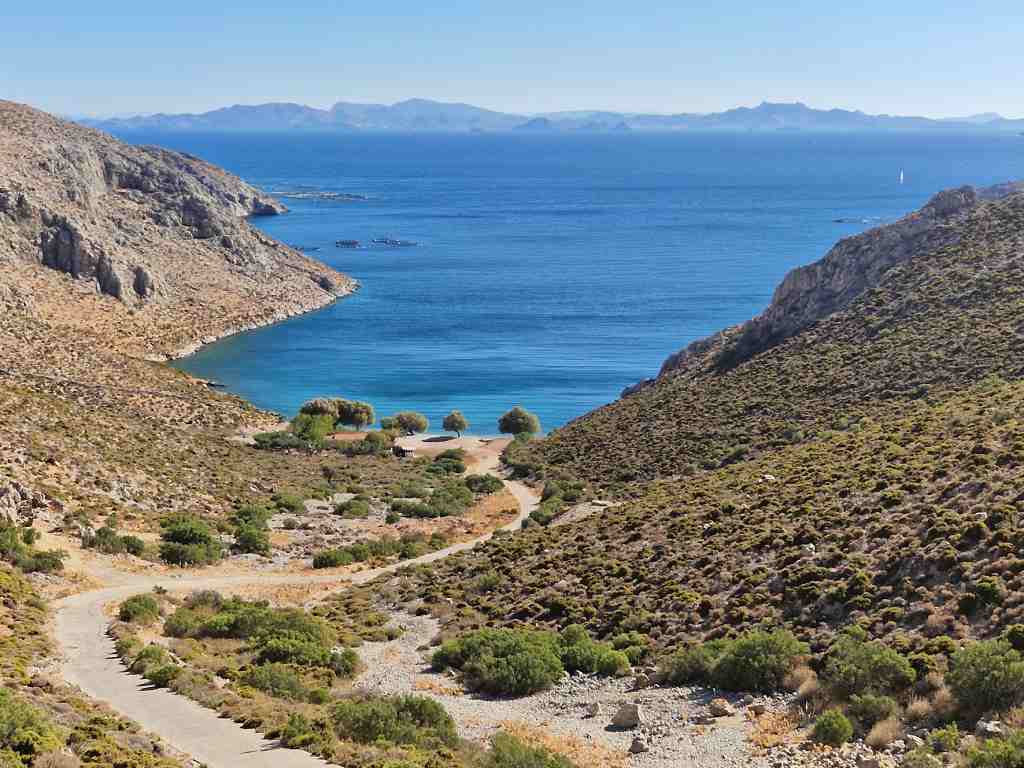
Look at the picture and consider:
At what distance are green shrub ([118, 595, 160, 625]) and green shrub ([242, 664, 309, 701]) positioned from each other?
5574mm

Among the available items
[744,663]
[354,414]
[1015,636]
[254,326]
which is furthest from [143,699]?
[254,326]

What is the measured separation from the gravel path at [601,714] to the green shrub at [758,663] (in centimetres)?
49

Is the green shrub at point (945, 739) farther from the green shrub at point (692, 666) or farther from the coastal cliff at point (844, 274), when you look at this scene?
the coastal cliff at point (844, 274)

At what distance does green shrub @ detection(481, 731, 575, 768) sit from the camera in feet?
56.8

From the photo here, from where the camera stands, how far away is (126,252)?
11012cm

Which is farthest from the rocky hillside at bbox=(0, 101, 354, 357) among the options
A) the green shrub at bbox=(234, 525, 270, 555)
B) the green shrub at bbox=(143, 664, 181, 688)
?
the green shrub at bbox=(143, 664, 181, 688)

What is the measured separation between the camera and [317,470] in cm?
5666

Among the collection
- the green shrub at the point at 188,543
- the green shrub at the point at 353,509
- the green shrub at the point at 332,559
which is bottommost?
the green shrub at the point at 353,509

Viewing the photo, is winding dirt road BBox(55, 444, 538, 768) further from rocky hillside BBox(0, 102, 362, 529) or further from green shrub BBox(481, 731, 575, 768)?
rocky hillside BBox(0, 102, 362, 529)

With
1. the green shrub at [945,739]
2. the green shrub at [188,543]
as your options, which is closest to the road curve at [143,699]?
the green shrub at [188,543]

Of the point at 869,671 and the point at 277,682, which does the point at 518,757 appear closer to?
the point at 869,671

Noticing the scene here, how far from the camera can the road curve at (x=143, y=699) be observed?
18109 mm

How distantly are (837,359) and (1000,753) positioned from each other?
139 ft

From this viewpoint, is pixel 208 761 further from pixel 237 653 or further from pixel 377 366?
pixel 377 366
